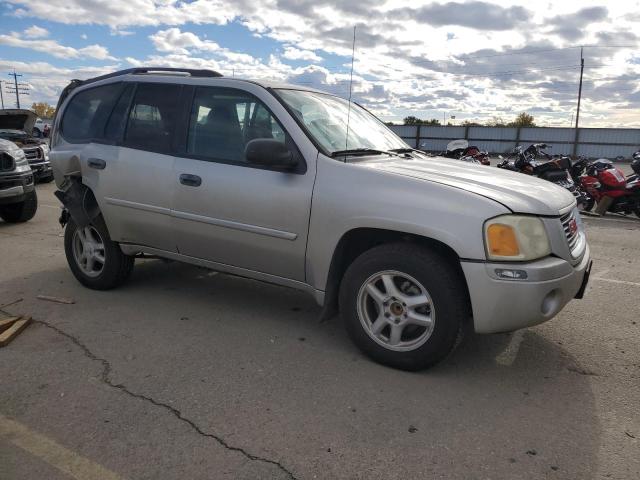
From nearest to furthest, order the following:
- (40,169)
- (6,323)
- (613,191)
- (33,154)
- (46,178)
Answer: (6,323) < (613,191) < (33,154) < (40,169) < (46,178)

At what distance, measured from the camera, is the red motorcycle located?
10266 millimetres

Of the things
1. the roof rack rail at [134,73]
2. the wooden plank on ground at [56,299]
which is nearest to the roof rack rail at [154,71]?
the roof rack rail at [134,73]

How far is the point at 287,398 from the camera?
3047mm

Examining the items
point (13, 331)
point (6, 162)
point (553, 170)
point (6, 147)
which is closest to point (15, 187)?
point (6, 162)

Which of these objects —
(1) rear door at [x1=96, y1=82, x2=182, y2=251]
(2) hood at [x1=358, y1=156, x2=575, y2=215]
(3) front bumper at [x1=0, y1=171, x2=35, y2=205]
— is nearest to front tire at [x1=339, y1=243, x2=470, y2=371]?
(2) hood at [x1=358, y1=156, x2=575, y2=215]

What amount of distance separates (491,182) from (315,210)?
1149 millimetres

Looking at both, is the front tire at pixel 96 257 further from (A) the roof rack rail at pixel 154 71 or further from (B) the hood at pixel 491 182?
(B) the hood at pixel 491 182

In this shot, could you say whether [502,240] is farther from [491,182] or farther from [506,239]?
[491,182]

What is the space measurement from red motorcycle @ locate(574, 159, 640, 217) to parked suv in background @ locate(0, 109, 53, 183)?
12.3 m

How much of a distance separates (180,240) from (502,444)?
8.95ft

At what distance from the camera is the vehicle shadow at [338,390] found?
2549mm

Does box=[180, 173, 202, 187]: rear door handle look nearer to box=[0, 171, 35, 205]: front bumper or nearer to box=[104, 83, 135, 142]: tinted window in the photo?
box=[104, 83, 135, 142]: tinted window

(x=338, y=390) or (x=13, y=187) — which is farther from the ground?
(x=13, y=187)

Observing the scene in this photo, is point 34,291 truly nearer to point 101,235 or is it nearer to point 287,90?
point 101,235
